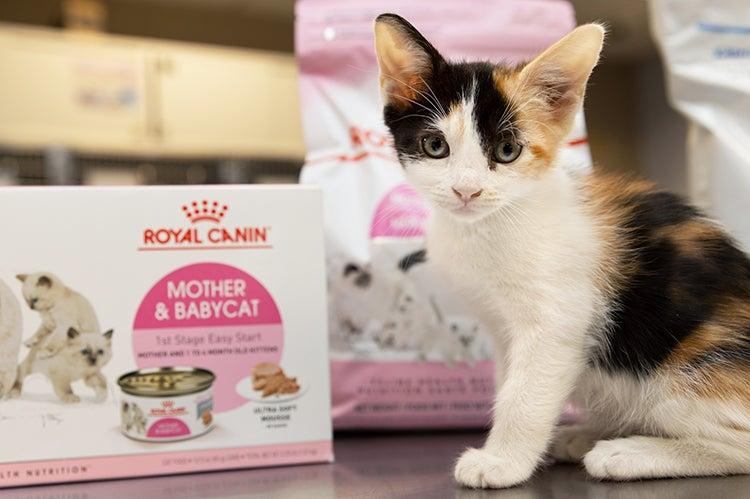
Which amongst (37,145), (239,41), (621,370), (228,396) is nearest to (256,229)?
(228,396)

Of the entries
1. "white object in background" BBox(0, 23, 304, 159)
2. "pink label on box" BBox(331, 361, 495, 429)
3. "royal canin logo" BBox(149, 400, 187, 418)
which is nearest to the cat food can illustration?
"royal canin logo" BBox(149, 400, 187, 418)

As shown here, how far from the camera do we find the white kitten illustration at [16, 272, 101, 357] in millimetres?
735

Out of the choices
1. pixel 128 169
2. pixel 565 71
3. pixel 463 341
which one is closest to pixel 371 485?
pixel 463 341

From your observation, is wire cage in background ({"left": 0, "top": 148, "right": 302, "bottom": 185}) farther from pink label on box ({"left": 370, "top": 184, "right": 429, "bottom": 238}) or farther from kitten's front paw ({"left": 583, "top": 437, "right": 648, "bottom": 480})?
kitten's front paw ({"left": 583, "top": 437, "right": 648, "bottom": 480})

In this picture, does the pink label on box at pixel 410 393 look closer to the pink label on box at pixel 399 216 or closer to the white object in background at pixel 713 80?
the pink label on box at pixel 399 216

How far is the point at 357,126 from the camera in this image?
3.42 ft

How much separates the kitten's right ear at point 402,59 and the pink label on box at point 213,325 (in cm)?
26

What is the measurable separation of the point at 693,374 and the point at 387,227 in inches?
17.8

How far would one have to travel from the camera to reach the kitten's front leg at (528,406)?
0.68m

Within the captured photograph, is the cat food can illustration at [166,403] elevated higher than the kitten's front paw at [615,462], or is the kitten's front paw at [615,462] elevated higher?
the cat food can illustration at [166,403]

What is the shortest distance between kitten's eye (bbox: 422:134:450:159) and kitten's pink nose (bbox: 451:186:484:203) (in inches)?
1.9

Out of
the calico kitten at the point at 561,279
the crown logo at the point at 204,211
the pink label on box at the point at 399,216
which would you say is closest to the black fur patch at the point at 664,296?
the calico kitten at the point at 561,279

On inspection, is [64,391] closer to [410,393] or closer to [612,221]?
[410,393]

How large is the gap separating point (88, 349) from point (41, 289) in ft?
0.26
